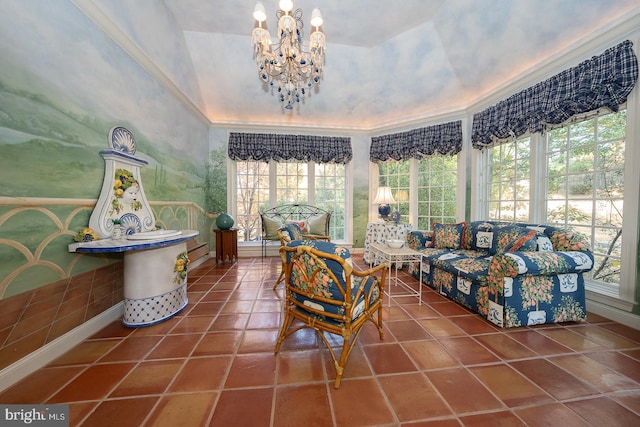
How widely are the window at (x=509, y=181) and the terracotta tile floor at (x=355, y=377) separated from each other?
1.60 m

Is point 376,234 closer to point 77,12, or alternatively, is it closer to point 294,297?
point 294,297

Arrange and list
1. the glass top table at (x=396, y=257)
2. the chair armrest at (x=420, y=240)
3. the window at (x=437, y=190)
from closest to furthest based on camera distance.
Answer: the glass top table at (x=396, y=257) → the chair armrest at (x=420, y=240) → the window at (x=437, y=190)

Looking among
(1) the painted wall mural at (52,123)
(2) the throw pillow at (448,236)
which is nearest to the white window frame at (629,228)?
(2) the throw pillow at (448,236)

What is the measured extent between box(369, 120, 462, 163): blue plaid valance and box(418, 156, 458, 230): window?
0.81ft

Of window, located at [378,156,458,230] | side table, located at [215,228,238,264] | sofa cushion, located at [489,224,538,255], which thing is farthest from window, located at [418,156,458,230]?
side table, located at [215,228,238,264]

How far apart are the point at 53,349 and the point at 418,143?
524 cm

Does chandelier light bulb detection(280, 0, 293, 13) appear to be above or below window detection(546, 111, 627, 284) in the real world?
above

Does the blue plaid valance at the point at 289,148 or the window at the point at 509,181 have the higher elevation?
the blue plaid valance at the point at 289,148

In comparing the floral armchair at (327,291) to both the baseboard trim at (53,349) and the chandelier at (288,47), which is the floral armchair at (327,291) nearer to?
the baseboard trim at (53,349)

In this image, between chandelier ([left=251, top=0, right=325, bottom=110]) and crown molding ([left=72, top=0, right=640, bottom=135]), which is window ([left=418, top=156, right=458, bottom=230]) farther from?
chandelier ([left=251, top=0, right=325, bottom=110])

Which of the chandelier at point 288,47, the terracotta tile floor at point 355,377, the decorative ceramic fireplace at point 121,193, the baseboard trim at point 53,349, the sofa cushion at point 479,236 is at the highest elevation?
the chandelier at point 288,47

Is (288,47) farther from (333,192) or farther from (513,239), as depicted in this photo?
A: (333,192)

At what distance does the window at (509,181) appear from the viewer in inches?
127

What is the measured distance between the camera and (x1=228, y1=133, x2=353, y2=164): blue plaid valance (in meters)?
4.71
